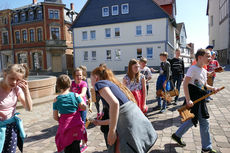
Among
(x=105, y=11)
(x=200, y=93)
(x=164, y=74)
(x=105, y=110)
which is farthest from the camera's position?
(x=105, y=11)

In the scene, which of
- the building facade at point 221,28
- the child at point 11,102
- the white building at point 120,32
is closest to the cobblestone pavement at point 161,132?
the child at point 11,102

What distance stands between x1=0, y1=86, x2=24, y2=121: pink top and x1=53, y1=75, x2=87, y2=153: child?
1.84ft

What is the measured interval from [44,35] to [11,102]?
104ft

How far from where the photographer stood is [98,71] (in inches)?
88.0

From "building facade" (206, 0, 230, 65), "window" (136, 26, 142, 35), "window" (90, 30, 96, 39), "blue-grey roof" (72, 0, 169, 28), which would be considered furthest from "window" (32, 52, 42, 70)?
"building facade" (206, 0, 230, 65)

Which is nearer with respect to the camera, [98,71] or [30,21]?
[98,71]

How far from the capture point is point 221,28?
3184cm

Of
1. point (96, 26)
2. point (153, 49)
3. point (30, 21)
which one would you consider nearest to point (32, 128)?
point (153, 49)

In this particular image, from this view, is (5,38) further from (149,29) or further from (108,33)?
(149,29)

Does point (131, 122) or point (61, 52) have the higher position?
point (61, 52)

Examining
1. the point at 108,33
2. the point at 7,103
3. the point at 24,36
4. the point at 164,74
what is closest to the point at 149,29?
the point at 108,33

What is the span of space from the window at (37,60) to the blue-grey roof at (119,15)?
918 centimetres

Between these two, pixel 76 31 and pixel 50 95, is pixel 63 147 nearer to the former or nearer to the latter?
pixel 50 95

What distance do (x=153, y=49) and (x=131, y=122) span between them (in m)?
23.4
